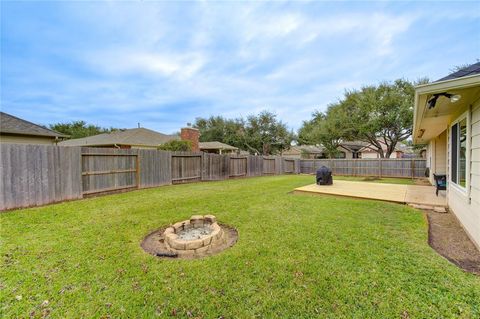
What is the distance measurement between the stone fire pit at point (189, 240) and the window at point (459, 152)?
4775mm

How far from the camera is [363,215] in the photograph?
4.86 meters

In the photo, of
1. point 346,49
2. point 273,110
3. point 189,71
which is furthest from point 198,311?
point 273,110

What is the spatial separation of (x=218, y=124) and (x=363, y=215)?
2657 cm

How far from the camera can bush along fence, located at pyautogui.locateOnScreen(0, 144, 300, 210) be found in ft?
16.1

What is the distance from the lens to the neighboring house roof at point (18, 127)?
30.6ft

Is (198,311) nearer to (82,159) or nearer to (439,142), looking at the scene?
(82,159)

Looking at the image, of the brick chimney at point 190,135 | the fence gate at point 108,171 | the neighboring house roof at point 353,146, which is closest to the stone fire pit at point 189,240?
the fence gate at point 108,171

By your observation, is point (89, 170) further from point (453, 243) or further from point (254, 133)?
point (254, 133)

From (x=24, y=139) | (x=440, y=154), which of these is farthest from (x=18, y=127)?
(x=440, y=154)

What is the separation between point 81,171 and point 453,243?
8706mm

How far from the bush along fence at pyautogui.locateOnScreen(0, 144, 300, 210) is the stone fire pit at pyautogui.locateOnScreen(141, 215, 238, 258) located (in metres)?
3.86

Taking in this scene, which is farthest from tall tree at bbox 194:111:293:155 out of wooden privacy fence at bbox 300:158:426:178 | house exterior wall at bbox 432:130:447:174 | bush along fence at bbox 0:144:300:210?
house exterior wall at bbox 432:130:447:174

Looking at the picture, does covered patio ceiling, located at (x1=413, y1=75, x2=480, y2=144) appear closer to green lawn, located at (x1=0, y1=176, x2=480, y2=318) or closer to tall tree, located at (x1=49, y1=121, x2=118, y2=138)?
green lawn, located at (x1=0, y1=176, x2=480, y2=318)

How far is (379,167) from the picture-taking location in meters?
15.3
